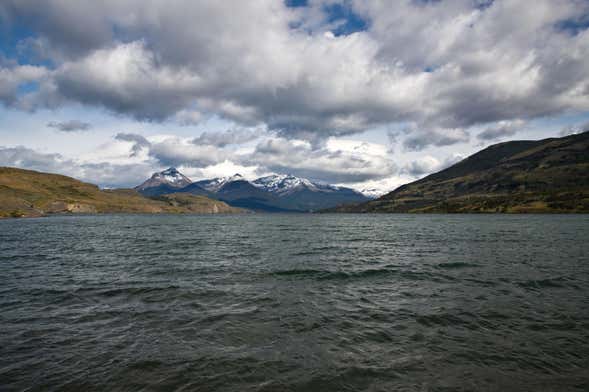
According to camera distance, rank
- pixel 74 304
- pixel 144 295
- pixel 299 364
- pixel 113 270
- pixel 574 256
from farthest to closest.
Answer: pixel 574 256
pixel 113 270
pixel 144 295
pixel 74 304
pixel 299 364

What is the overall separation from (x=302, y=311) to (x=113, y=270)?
88.1 feet

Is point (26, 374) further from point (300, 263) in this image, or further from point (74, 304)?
point (300, 263)

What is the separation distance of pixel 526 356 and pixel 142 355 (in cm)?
1813

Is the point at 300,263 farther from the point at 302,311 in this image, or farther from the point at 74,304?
the point at 74,304

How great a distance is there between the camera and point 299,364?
14.9 meters

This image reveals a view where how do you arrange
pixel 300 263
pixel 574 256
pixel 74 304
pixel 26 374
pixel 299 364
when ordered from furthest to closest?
1. pixel 574 256
2. pixel 300 263
3. pixel 74 304
4. pixel 299 364
5. pixel 26 374

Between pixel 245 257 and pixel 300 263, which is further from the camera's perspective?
pixel 245 257

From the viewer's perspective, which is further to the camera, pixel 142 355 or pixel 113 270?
pixel 113 270

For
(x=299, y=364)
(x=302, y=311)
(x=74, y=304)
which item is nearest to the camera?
(x=299, y=364)

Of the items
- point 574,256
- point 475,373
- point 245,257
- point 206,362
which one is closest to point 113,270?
point 245,257

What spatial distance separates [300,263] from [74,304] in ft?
84.4

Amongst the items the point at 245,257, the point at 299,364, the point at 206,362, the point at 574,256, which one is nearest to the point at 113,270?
the point at 245,257

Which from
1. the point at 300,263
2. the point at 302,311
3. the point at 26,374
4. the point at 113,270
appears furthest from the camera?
the point at 300,263

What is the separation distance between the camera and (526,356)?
51.0ft
